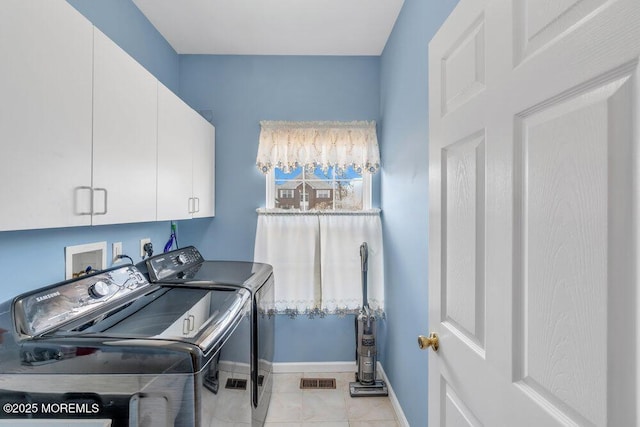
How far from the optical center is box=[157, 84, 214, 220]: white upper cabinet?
180cm

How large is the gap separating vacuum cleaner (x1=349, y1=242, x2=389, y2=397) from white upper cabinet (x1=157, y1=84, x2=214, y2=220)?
1271mm

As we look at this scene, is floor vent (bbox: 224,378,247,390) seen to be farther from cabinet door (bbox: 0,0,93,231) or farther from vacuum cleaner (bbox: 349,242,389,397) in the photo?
vacuum cleaner (bbox: 349,242,389,397)

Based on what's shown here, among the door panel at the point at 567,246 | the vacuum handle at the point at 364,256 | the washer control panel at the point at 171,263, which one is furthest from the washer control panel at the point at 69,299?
the vacuum handle at the point at 364,256

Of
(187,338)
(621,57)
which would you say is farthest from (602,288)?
(187,338)

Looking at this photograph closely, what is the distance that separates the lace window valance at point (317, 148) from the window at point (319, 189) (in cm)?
14

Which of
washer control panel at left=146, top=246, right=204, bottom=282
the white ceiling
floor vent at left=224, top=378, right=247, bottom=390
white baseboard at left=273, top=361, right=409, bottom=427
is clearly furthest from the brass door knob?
→ the white ceiling

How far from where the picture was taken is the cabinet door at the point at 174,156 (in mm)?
1782

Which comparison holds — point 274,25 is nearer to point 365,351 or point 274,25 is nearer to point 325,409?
point 365,351

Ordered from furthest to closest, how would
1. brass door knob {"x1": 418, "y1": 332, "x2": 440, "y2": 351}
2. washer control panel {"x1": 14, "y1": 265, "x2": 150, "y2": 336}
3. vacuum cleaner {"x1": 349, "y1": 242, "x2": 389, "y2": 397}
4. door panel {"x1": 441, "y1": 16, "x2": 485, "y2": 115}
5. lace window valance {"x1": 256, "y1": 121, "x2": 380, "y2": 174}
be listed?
lace window valance {"x1": 256, "y1": 121, "x2": 380, "y2": 174} → vacuum cleaner {"x1": 349, "y1": 242, "x2": 389, "y2": 397} → brass door knob {"x1": 418, "y1": 332, "x2": 440, "y2": 351} → washer control panel {"x1": 14, "y1": 265, "x2": 150, "y2": 336} → door panel {"x1": 441, "y1": 16, "x2": 485, "y2": 115}

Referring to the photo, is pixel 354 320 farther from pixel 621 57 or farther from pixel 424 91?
pixel 621 57

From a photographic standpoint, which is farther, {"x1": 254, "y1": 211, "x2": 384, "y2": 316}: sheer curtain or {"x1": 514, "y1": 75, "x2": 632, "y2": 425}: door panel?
{"x1": 254, "y1": 211, "x2": 384, "y2": 316}: sheer curtain

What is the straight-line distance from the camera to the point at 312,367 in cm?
282

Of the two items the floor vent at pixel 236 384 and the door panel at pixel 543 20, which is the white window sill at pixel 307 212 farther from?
the door panel at pixel 543 20

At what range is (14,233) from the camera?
1271 mm
